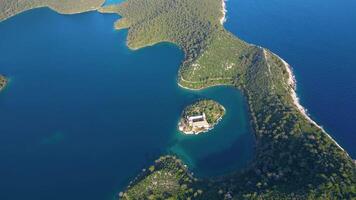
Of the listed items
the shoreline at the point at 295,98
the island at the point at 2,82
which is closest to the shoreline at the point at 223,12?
the shoreline at the point at 295,98

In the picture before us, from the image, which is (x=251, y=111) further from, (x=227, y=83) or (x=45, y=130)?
(x=45, y=130)

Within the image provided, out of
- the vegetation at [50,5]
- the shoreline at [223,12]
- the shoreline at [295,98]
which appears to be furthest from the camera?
the vegetation at [50,5]

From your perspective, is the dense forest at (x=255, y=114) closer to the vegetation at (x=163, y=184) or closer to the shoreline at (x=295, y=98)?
the vegetation at (x=163, y=184)

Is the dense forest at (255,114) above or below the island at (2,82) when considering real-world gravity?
above

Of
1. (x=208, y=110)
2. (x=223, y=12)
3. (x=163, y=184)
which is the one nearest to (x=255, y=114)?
(x=208, y=110)

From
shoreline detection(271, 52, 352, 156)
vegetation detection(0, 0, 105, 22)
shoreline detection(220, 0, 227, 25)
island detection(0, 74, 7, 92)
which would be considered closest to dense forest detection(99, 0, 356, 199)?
shoreline detection(271, 52, 352, 156)

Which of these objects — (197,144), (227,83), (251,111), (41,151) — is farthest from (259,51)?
(41,151)

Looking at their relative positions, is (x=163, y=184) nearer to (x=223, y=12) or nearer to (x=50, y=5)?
(x=223, y=12)
